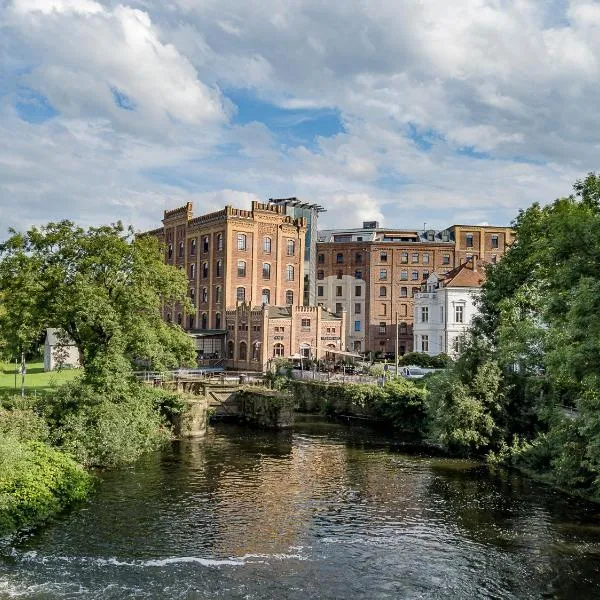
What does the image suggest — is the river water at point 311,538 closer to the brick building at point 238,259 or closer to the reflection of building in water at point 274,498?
the reflection of building in water at point 274,498

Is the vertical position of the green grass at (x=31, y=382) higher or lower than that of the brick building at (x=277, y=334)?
lower

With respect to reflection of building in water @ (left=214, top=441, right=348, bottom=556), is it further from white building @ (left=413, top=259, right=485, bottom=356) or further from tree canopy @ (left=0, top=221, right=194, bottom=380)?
white building @ (left=413, top=259, right=485, bottom=356)

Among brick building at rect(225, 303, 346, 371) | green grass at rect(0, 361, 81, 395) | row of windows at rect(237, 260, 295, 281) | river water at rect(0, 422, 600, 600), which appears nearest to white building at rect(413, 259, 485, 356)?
brick building at rect(225, 303, 346, 371)

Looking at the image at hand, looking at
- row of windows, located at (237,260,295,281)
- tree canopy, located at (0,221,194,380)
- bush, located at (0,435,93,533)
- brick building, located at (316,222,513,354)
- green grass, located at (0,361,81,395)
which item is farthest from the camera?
brick building, located at (316,222,513,354)

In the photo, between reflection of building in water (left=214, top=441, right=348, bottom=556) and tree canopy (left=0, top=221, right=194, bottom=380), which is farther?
tree canopy (left=0, top=221, right=194, bottom=380)

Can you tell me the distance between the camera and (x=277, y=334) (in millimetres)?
66750

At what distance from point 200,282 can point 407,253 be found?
95.0 ft

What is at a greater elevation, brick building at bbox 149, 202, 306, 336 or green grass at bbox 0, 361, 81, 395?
brick building at bbox 149, 202, 306, 336

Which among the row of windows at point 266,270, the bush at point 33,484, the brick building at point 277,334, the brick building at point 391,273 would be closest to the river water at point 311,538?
the bush at point 33,484

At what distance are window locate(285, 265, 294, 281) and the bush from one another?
165 ft

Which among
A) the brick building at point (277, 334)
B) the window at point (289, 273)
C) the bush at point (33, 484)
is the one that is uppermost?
the window at point (289, 273)

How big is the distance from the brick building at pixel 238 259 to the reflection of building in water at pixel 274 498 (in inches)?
1473

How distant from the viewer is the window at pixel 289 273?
253ft

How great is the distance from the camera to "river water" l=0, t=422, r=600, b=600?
18.2m
